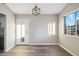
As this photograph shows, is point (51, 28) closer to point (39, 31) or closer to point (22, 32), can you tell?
point (39, 31)

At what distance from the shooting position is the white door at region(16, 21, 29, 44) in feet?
29.1

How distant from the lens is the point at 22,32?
29.2 feet

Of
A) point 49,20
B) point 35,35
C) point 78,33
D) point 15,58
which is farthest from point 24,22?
point 15,58

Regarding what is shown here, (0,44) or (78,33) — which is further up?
(78,33)

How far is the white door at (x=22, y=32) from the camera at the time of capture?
29.1ft

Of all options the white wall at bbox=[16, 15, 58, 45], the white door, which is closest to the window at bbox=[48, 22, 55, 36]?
the white wall at bbox=[16, 15, 58, 45]

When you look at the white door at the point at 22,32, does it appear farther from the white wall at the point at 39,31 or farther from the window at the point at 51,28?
the window at the point at 51,28

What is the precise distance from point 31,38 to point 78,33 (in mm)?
4553

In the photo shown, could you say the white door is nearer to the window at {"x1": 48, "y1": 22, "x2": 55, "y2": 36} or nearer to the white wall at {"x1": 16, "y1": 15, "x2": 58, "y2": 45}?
the white wall at {"x1": 16, "y1": 15, "x2": 58, "y2": 45}

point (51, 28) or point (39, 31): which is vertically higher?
point (51, 28)

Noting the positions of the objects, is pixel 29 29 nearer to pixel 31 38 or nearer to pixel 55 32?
pixel 31 38

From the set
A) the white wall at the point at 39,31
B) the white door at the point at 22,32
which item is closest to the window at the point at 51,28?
the white wall at the point at 39,31

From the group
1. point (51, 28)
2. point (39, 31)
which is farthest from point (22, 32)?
point (51, 28)

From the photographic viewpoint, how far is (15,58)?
3.51ft
